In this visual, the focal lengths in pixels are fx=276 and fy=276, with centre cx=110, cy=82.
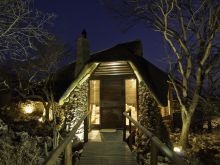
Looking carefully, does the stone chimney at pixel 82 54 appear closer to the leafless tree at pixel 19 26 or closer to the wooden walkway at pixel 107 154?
the wooden walkway at pixel 107 154

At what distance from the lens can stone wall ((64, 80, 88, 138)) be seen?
1267 centimetres

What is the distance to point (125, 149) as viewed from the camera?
856cm

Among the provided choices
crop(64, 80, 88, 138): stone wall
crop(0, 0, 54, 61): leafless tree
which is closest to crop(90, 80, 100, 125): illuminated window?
crop(64, 80, 88, 138): stone wall

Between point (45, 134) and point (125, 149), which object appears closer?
point (125, 149)

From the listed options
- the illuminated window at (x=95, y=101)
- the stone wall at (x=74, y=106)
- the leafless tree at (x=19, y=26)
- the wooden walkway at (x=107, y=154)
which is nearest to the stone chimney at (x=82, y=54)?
the stone wall at (x=74, y=106)

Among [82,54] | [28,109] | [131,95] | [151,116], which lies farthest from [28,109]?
[151,116]

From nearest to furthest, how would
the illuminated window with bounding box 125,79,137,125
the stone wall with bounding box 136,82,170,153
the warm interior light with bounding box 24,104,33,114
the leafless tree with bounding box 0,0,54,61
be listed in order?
the leafless tree with bounding box 0,0,54,61 < the stone wall with bounding box 136,82,170,153 < the illuminated window with bounding box 125,79,137,125 < the warm interior light with bounding box 24,104,33,114

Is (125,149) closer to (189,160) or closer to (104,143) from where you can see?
(104,143)

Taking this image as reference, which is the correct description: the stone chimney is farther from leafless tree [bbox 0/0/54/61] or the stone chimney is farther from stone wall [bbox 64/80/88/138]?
leafless tree [bbox 0/0/54/61]

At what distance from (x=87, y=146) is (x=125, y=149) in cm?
130

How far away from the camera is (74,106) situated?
1272 centimetres

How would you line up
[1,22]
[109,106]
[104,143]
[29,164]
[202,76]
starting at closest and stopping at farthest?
1. [1,22]
2. [29,164]
3. [104,143]
4. [202,76]
5. [109,106]

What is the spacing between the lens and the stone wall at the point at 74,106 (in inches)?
499

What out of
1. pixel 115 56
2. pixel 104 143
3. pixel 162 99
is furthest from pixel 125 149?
pixel 115 56
